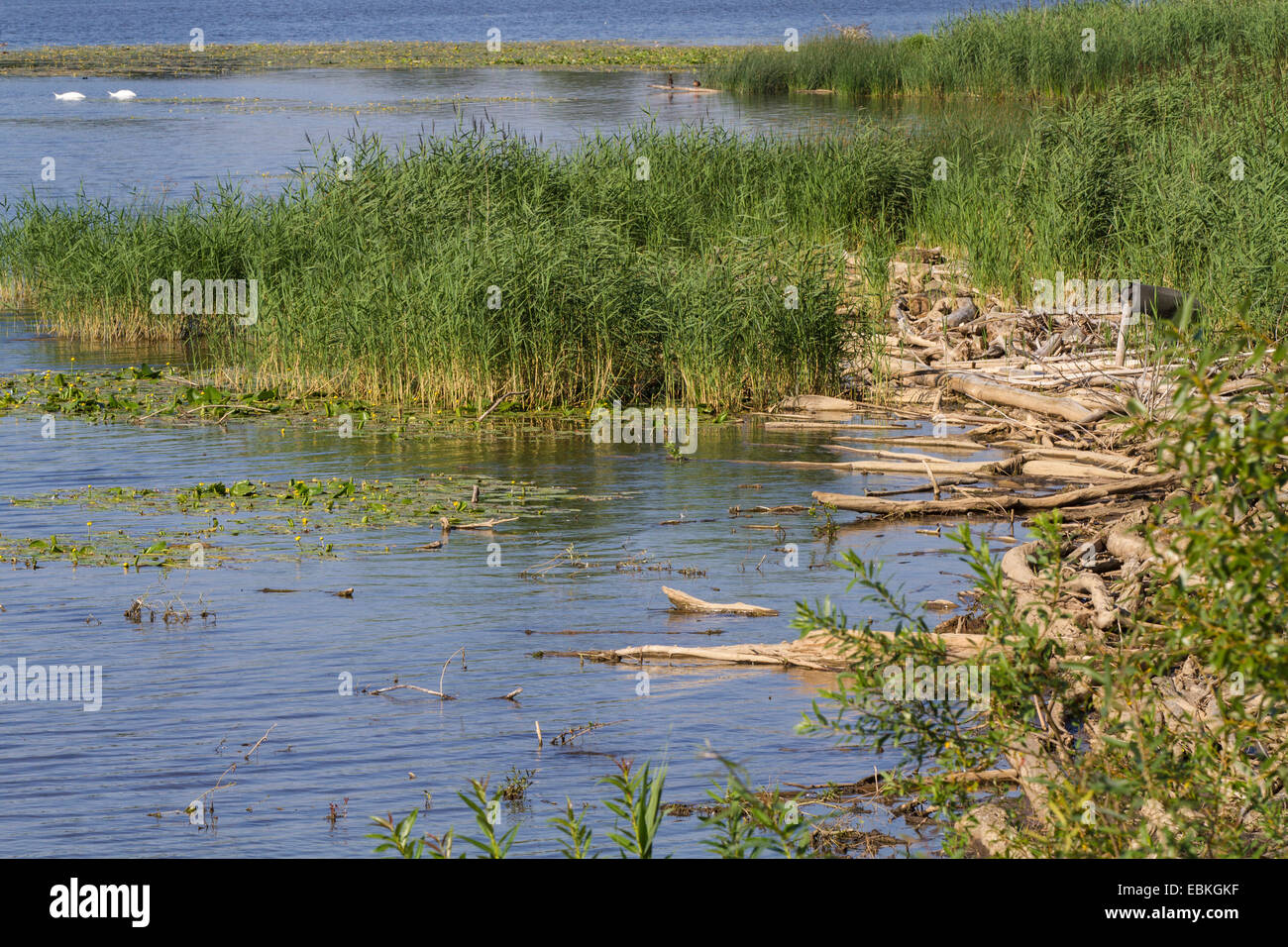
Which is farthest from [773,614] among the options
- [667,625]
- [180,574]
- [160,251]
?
[160,251]

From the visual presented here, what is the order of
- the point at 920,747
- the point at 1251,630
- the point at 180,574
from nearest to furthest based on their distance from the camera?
the point at 1251,630, the point at 920,747, the point at 180,574

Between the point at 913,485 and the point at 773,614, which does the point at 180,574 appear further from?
the point at 913,485

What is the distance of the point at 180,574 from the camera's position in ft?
34.7

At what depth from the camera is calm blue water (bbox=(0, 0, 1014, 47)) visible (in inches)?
2955

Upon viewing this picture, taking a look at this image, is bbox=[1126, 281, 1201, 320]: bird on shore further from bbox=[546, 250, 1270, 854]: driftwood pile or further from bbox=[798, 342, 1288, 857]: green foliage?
bbox=[798, 342, 1288, 857]: green foliage

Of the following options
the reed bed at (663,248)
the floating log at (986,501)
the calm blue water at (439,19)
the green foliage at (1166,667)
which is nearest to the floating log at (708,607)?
the floating log at (986,501)

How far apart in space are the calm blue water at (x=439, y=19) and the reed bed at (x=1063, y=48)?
26608 millimetres

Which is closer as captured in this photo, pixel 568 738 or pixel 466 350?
pixel 568 738

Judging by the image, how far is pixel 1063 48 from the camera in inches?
1321

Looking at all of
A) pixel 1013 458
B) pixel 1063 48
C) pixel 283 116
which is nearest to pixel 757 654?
pixel 1013 458

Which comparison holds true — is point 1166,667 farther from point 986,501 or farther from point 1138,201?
point 1138,201

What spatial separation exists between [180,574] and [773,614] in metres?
4.27

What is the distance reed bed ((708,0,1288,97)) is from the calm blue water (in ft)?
87.3

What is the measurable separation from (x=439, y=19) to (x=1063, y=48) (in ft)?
215
